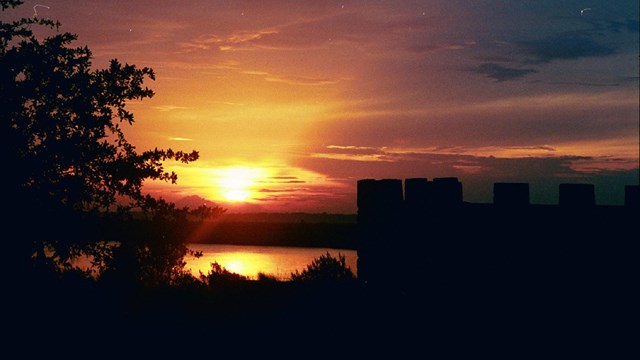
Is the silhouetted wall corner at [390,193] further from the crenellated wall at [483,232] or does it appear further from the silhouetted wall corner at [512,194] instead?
the silhouetted wall corner at [512,194]

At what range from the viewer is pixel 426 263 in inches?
382

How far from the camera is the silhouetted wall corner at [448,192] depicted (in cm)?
934

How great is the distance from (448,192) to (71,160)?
630 cm

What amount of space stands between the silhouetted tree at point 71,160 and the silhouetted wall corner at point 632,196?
23.7 ft

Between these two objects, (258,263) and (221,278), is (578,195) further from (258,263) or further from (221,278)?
(258,263)

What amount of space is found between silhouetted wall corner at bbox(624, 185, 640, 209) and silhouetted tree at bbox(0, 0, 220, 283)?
7.23 m

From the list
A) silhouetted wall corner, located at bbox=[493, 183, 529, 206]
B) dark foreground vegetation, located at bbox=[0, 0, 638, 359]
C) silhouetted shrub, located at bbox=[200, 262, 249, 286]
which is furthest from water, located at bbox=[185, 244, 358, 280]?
silhouetted wall corner, located at bbox=[493, 183, 529, 206]

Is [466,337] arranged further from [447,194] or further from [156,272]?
[156,272]

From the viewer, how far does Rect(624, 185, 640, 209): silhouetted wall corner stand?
7.75 m

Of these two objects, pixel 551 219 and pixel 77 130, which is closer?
pixel 551 219

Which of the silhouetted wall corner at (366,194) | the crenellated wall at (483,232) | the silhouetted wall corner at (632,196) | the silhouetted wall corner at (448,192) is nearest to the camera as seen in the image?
the silhouetted wall corner at (632,196)

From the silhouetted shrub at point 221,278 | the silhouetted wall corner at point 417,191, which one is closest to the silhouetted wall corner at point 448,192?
the silhouetted wall corner at point 417,191

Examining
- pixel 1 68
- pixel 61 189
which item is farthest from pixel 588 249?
pixel 1 68

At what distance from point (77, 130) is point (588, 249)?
830 centimetres
